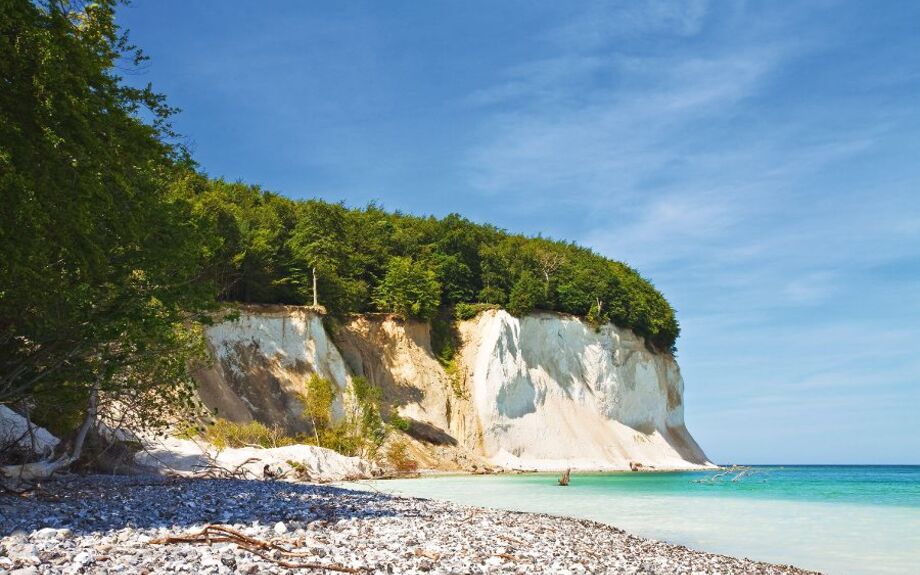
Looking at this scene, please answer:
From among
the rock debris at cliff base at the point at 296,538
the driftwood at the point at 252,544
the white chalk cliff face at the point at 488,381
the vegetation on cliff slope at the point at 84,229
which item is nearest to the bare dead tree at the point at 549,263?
the white chalk cliff face at the point at 488,381

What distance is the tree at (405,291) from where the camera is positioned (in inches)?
2025

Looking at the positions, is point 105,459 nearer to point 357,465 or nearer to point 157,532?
point 157,532

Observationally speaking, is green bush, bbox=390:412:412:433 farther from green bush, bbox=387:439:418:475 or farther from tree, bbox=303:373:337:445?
tree, bbox=303:373:337:445

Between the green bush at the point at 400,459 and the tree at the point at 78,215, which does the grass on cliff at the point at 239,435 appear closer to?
the green bush at the point at 400,459

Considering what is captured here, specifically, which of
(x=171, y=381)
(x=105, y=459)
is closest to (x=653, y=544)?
(x=171, y=381)

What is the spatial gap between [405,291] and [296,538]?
4283cm

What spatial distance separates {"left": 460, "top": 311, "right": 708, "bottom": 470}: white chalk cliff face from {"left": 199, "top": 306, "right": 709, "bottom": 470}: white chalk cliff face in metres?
0.09

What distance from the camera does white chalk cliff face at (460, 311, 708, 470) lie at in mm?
53219

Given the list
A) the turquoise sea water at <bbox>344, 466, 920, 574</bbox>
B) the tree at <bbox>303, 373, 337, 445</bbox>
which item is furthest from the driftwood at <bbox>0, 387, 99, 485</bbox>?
the tree at <bbox>303, 373, 337, 445</bbox>

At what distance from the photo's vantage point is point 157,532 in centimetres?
863

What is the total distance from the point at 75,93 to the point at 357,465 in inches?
1010

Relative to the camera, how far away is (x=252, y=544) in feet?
26.8

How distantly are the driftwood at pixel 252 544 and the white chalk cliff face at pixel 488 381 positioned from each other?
30287mm

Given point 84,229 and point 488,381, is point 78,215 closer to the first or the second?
point 84,229
